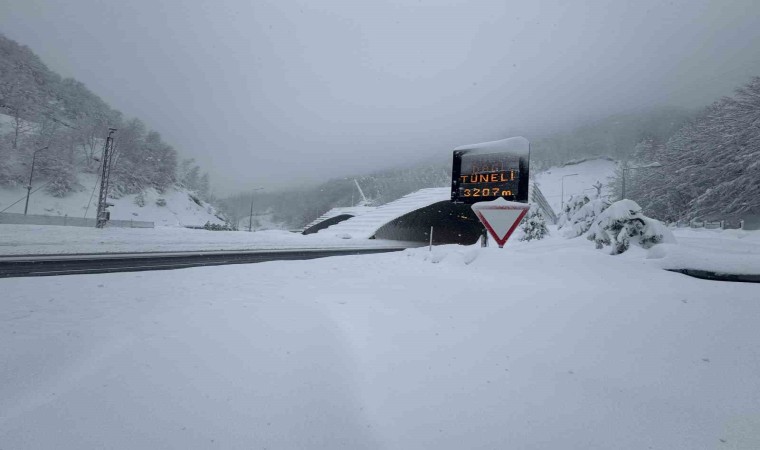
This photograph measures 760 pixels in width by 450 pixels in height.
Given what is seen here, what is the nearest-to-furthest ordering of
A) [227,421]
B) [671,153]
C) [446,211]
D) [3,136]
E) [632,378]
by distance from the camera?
[227,421]
[632,378]
[671,153]
[446,211]
[3,136]

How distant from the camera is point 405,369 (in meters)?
2.39

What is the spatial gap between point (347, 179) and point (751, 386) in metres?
198

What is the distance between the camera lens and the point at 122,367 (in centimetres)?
227

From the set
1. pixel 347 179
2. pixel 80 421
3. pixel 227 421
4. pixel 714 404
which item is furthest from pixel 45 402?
pixel 347 179

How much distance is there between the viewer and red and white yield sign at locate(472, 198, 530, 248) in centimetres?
519

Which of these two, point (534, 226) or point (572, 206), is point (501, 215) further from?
point (534, 226)

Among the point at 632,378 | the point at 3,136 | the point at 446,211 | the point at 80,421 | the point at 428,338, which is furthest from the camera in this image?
the point at 3,136

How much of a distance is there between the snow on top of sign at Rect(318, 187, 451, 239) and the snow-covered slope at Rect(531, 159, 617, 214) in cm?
5956

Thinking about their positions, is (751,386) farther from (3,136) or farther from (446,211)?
(3,136)

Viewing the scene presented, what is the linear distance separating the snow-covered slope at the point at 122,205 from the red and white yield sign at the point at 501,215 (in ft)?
225

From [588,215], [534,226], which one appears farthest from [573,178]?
[588,215]

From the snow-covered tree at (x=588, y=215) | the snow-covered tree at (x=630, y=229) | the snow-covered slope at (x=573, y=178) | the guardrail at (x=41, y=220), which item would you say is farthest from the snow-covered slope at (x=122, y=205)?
the snow-covered slope at (x=573, y=178)

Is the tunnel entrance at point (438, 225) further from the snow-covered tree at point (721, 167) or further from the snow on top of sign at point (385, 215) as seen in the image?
the snow-covered tree at point (721, 167)

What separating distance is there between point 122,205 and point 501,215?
76.5 meters
